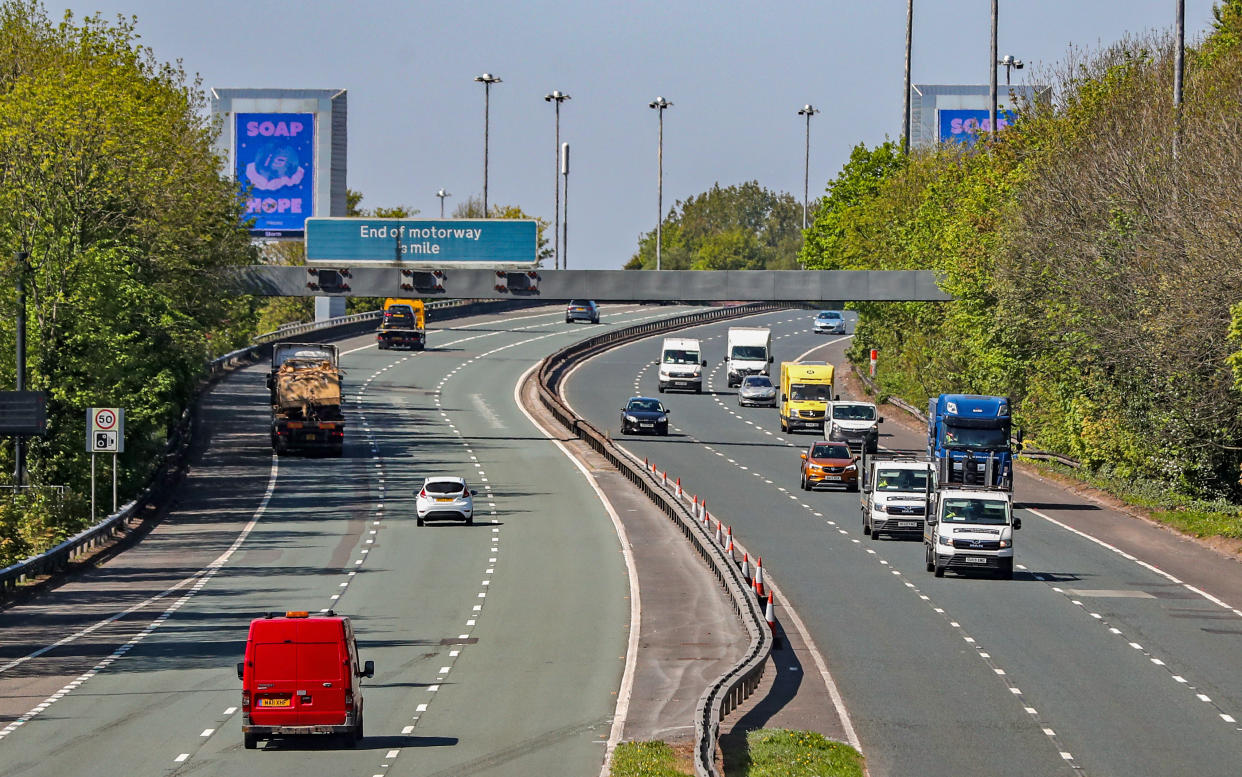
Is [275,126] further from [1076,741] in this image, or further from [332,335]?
[1076,741]

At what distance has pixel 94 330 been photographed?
55.9 m

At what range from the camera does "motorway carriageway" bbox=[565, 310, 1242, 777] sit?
81.1ft

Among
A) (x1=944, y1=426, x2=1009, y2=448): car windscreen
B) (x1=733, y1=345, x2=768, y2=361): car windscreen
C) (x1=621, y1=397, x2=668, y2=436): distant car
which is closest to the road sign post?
(x1=944, y1=426, x2=1009, y2=448): car windscreen

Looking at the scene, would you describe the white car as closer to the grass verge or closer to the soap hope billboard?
the grass verge

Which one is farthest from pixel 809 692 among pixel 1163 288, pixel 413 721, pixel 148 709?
pixel 1163 288

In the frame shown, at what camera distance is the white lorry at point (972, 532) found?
4153 centimetres

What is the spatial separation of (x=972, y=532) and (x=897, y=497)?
6921 millimetres

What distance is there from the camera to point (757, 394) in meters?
90.2

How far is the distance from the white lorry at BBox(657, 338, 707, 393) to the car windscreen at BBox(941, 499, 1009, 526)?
53.0 metres

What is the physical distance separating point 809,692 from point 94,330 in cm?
3426

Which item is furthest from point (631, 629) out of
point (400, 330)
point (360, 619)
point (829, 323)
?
point (829, 323)

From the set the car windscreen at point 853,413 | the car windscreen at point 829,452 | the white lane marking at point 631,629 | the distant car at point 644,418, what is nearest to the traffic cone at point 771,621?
the white lane marking at point 631,629

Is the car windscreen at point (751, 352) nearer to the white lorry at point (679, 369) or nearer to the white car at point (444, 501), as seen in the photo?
the white lorry at point (679, 369)

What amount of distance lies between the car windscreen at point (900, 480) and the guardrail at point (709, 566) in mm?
5299
